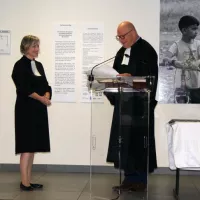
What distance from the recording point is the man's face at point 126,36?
346 centimetres

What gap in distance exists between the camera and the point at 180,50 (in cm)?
452

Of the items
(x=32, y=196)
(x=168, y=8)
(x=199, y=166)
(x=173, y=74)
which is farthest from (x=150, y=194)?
(x=168, y=8)

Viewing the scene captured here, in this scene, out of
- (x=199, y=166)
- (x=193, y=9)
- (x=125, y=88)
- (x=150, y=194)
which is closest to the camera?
(x=125, y=88)

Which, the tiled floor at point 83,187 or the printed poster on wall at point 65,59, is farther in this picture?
the printed poster on wall at point 65,59

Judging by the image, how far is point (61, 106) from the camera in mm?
4711

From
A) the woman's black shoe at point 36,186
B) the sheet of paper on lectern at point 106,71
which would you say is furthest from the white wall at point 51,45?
the sheet of paper on lectern at point 106,71

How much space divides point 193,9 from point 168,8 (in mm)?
314

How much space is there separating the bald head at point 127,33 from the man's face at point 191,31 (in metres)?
1.22

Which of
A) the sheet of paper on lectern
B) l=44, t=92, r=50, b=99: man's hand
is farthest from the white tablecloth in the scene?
l=44, t=92, r=50, b=99: man's hand

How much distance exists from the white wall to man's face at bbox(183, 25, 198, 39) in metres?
0.50

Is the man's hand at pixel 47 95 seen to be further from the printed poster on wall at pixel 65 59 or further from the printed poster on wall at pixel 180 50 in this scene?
the printed poster on wall at pixel 180 50

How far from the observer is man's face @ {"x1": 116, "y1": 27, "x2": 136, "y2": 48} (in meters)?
3.46

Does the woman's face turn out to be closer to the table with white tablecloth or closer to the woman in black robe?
the woman in black robe

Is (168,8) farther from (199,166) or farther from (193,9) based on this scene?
(199,166)
